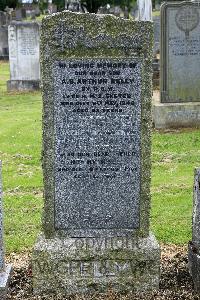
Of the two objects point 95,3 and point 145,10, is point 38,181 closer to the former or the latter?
point 145,10

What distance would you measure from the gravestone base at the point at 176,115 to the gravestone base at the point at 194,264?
6945mm

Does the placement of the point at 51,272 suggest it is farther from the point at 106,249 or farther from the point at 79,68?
the point at 79,68

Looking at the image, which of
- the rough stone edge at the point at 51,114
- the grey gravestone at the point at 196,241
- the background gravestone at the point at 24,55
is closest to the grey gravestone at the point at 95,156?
the rough stone edge at the point at 51,114

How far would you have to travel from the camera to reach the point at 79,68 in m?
4.60

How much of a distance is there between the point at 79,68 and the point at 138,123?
0.68 metres

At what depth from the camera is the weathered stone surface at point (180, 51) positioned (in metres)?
11.3

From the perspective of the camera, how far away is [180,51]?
453 inches

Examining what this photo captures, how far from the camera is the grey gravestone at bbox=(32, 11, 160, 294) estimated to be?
14.9ft

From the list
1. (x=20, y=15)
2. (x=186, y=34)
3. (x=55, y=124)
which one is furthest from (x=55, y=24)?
(x=20, y=15)

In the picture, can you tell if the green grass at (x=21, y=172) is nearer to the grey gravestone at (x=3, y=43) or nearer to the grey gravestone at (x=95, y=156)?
the grey gravestone at (x=95, y=156)

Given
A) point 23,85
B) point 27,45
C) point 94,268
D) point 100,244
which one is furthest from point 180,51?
point 23,85

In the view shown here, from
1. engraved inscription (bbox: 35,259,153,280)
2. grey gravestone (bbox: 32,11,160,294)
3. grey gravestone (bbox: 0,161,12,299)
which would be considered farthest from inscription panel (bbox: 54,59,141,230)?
grey gravestone (bbox: 0,161,12,299)

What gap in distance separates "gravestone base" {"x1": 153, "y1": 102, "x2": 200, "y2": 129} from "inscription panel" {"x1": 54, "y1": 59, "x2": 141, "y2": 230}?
23.3ft

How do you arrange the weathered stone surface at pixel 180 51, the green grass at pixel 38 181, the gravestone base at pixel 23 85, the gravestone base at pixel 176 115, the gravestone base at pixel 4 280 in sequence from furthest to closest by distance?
the gravestone base at pixel 23 85 < the gravestone base at pixel 176 115 < the weathered stone surface at pixel 180 51 < the green grass at pixel 38 181 < the gravestone base at pixel 4 280
